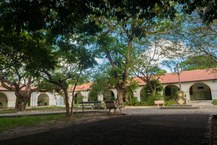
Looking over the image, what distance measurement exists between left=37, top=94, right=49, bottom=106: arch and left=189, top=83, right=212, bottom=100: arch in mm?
28281

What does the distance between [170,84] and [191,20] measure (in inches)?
898

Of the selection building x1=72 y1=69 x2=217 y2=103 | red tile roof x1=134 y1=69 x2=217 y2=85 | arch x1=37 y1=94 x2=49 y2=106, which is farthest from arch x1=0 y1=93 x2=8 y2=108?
red tile roof x1=134 y1=69 x2=217 y2=85

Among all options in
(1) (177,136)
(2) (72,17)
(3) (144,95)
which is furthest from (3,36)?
(3) (144,95)

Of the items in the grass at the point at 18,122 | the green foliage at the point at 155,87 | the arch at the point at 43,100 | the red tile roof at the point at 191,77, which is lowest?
the grass at the point at 18,122

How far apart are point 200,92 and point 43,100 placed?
30.3 m

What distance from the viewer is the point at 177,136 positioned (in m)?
5.62

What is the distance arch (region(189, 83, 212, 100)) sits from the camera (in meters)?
34.7

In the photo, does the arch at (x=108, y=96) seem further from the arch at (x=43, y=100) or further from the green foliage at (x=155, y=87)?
the arch at (x=43, y=100)

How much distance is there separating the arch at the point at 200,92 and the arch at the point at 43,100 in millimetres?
28281

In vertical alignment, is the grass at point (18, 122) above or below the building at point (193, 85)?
below

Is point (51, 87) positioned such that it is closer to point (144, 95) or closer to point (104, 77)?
point (104, 77)

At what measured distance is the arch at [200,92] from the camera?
34678 millimetres

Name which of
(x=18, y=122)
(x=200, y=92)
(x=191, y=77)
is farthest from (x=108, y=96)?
(x=18, y=122)

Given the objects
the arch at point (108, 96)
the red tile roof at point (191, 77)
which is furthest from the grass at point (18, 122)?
the red tile roof at point (191, 77)
